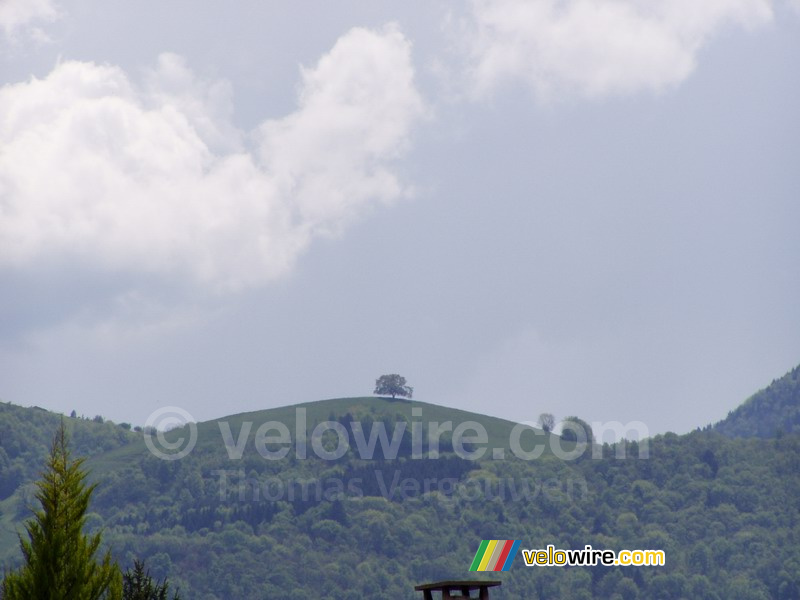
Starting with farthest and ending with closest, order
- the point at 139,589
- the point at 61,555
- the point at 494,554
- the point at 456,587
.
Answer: the point at 139,589
the point at 494,554
the point at 456,587
the point at 61,555

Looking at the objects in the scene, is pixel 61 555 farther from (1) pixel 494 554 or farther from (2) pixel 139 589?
(1) pixel 494 554

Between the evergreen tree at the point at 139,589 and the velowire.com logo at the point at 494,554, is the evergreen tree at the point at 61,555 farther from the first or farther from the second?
the velowire.com logo at the point at 494,554

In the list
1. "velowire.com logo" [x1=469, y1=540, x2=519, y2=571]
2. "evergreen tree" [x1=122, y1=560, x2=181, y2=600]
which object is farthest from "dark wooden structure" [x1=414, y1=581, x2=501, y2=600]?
"evergreen tree" [x1=122, y1=560, x2=181, y2=600]

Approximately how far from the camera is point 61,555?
94.8ft

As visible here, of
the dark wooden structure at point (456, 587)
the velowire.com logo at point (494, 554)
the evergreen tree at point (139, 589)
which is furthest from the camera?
the evergreen tree at point (139, 589)

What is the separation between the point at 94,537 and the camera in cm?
3030

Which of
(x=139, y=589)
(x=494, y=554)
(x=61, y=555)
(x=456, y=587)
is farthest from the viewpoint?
(x=139, y=589)

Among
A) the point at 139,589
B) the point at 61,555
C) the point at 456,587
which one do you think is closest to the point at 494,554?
the point at 456,587

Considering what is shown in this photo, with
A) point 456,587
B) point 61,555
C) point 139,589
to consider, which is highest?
point 61,555

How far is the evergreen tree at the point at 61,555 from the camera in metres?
28.5

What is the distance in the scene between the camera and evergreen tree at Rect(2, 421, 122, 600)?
28.5 metres

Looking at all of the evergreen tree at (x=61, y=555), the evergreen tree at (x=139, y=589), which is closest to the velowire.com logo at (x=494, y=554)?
the evergreen tree at (x=139, y=589)

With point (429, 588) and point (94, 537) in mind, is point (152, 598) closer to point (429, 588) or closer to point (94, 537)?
point (94, 537)

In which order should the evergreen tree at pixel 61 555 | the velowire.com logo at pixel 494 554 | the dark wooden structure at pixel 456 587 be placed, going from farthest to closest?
the velowire.com logo at pixel 494 554, the dark wooden structure at pixel 456 587, the evergreen tree at pixel 61 555
